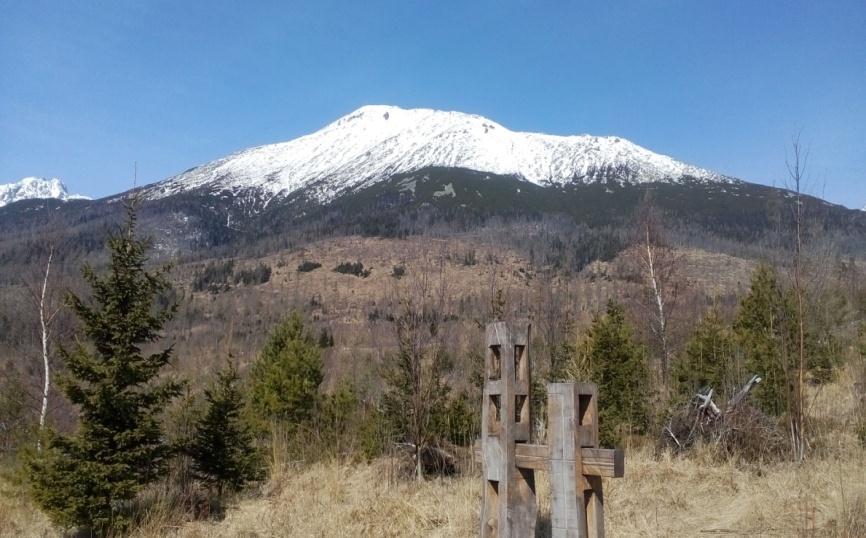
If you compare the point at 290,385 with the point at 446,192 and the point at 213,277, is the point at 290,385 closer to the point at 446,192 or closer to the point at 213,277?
the point at 213,277

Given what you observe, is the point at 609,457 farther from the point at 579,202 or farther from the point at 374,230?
the point at 579,202

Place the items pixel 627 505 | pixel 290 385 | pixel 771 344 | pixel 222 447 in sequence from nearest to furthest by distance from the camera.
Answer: pixel 627 505
pixel 222 447
pixel 771 344
pixel 290 385


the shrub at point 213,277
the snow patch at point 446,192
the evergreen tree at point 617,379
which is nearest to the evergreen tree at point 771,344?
the evergreen tree at point 617,379

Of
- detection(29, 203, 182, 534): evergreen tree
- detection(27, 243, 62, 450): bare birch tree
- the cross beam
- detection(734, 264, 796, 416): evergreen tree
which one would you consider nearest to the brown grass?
detection(29, 203, 182, 534): evergreen tree

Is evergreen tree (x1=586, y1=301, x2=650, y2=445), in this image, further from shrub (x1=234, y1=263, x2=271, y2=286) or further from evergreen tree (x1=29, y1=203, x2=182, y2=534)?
shrub (x1=234, y1=263, x2=271, y2=286)

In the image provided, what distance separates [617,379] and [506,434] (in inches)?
297

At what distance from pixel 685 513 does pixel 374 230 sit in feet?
433

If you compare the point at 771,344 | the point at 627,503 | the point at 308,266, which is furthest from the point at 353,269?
the point at 627,503

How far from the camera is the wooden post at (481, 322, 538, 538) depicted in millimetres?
4125

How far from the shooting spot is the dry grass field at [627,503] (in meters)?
5.57

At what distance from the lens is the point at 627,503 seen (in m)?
6.44

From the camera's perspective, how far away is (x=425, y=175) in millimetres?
198000

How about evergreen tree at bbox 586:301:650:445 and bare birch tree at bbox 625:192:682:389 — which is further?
bare birch tree at bbox 625:192:682:389

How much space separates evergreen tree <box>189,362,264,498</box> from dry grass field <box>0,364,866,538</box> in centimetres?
40
